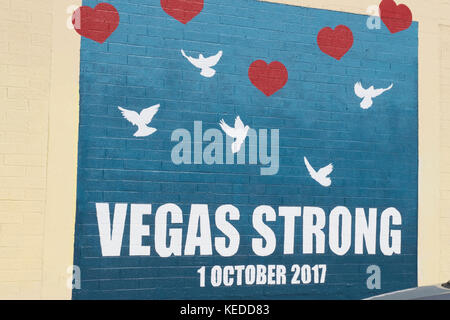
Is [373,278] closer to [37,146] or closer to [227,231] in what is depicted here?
[227,231]

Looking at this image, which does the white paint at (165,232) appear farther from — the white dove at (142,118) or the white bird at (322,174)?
the white bird at (322,174)

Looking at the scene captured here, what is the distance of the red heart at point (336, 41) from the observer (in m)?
8.96

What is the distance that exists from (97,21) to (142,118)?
129 cm

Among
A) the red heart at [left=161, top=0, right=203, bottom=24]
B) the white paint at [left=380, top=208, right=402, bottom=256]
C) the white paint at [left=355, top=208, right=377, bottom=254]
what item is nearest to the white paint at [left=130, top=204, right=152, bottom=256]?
the red heart at [left=161, top=0, right=203, bottom=24]

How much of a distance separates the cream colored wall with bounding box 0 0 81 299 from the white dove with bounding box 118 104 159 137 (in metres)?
0.65

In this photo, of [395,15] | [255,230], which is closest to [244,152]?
[255,230]

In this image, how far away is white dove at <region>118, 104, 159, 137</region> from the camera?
317 inches

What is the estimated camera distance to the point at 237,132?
27.9ft

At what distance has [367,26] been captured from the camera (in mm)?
9219

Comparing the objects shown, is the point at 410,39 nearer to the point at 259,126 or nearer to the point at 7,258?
the point at 259,126

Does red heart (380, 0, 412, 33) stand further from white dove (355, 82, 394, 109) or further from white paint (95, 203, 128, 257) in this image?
white paint (95, 203, 128, 257)

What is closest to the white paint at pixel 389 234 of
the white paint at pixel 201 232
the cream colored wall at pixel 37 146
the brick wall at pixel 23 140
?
the white paint at pixel 201 232

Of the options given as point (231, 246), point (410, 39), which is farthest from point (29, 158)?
point (410, 39)

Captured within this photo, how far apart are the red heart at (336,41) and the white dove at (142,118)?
248cm
